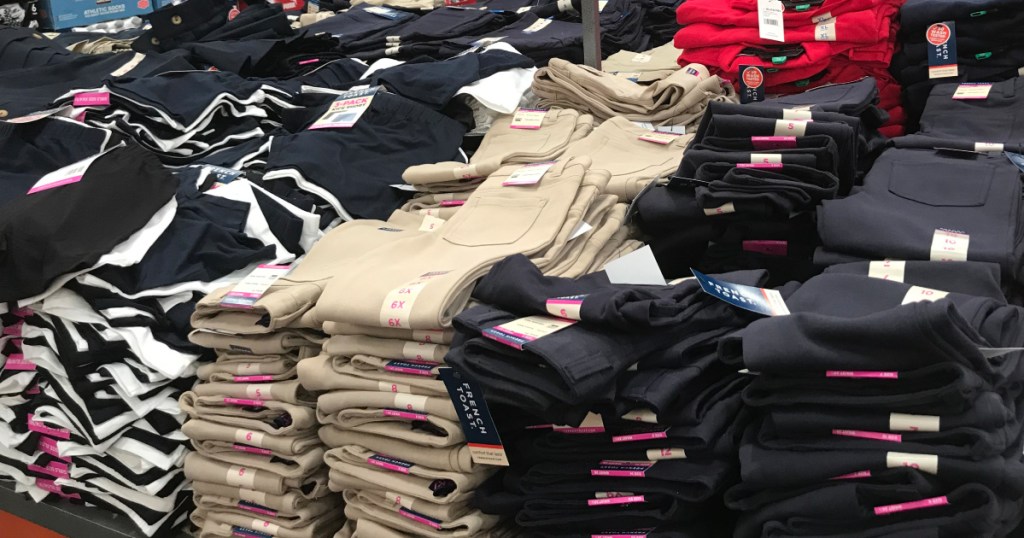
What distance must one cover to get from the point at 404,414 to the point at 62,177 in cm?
115

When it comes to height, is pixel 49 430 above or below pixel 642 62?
below

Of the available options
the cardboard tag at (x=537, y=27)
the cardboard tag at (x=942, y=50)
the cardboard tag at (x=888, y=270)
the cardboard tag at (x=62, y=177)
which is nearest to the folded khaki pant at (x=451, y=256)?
the cardboard tag at (x=888, y=270)

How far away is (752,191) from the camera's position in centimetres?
175

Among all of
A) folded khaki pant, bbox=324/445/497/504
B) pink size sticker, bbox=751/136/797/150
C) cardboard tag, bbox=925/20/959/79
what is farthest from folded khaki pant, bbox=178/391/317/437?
cardboard tag, bbox=925/20/959/79

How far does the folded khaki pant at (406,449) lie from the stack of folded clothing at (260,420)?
0.33 feet

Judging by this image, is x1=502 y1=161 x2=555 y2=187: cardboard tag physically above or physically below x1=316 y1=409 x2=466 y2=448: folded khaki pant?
above

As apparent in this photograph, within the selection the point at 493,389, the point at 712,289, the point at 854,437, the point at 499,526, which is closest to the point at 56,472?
the point at 499,526

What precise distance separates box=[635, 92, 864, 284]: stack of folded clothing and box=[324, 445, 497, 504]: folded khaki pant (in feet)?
2.18

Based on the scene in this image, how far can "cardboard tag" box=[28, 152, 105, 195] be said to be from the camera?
2104 millimetres

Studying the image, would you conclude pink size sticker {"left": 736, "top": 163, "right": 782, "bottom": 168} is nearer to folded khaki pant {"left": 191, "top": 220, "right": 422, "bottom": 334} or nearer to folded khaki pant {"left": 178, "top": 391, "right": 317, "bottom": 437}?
folded khaki pant {"left": 191, "top": 220, "right": 422, "bottom": 334}

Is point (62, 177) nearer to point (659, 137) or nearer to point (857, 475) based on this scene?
point (659, 137)

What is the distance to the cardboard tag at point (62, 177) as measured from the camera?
2.10 m

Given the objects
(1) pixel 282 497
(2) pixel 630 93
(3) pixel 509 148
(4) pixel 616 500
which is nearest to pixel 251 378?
(1) pixel 282 497

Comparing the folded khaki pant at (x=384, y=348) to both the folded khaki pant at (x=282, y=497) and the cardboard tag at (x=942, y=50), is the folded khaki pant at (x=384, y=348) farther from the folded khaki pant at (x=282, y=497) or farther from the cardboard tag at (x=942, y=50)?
the cardboard tag at (x=942, y=50)
